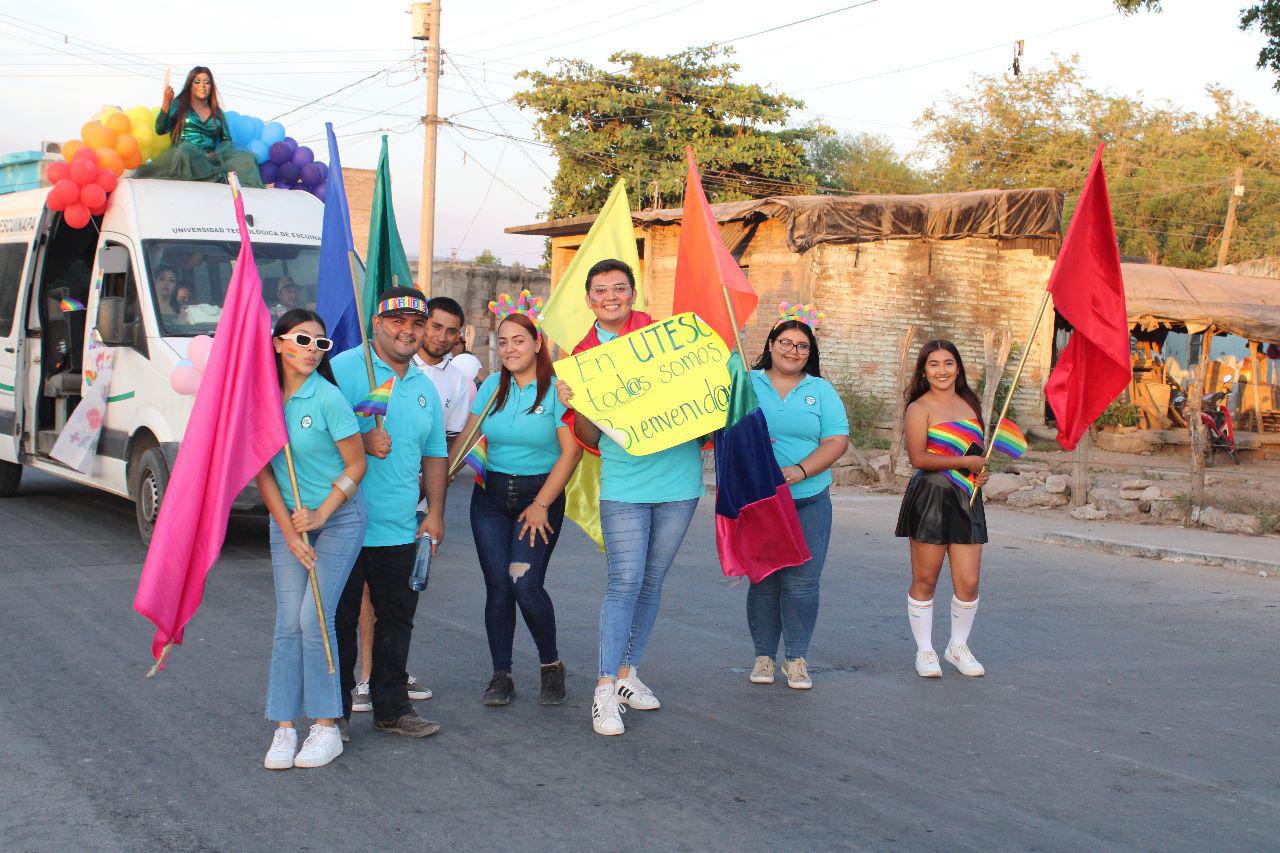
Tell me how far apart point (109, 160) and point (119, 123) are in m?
0.33

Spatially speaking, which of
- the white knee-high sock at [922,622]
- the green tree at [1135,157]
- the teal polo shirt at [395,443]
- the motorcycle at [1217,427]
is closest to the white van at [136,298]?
the teal polo shirt at [395,443]

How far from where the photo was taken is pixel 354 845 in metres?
3.92

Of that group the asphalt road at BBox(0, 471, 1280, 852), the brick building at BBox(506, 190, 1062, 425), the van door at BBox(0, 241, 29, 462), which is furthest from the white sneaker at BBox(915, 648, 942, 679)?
the brick building at BBox(506, 190, 1062, 425)

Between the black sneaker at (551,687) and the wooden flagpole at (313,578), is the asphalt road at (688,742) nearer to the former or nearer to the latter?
the black sneaker at (551,687)

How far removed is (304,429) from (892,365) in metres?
18.4

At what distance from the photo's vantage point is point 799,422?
230 inches

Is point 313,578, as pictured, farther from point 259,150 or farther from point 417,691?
point 259,150

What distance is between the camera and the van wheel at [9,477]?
41.0 ft

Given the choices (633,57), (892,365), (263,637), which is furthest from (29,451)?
(633,57)

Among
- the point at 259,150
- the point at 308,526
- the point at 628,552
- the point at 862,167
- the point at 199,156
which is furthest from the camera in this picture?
the point at 862,167

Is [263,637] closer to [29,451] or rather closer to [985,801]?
[985,801]

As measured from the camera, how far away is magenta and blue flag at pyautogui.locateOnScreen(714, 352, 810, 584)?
5469mm

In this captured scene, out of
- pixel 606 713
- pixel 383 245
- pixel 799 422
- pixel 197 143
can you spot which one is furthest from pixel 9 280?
pixel 606 713

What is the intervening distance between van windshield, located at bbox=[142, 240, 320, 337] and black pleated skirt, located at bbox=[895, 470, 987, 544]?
525cm
